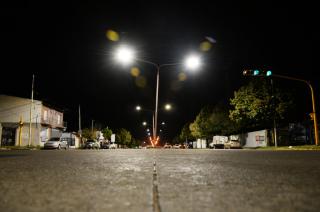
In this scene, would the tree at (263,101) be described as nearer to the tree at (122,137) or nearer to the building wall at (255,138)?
the building wall at (255,138)

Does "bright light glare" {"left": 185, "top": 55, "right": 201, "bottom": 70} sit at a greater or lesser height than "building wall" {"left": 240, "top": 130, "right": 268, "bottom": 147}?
greater

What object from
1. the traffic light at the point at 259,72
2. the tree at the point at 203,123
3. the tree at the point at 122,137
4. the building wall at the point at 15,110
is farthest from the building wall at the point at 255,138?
the tree at the point at 122,137

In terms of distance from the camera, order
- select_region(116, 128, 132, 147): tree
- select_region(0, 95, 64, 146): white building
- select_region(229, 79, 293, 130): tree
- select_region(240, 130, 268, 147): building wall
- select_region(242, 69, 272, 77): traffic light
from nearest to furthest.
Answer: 1. select_region(242, 69, 272, 77): traffic light
2. select_region(229, 79, 293, 130): tree
3. select_region(240, 130, 268, 147): building wall
4. select_region(0, 95, 64, 146): white building
5. select_region(116, 128, 132, 147): tree

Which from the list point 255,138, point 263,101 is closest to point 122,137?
point 255,138

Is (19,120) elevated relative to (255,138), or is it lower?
elevated

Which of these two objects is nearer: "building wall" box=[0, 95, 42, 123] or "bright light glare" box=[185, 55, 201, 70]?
"bright light glare" box=[185, 55, 201, 70]

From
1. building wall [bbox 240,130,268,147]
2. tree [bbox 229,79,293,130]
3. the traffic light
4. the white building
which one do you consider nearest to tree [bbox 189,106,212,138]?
building wall [bbox 240,130,268,147]

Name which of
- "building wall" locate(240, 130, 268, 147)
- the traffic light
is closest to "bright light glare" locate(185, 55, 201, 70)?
the traffic light

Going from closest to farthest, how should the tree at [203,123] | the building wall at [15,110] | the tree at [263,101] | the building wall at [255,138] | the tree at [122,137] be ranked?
the tree at [263,101], the building wall at [255,138], the building wall at [15,110], the tree at [203,123], the tree at [122,137]

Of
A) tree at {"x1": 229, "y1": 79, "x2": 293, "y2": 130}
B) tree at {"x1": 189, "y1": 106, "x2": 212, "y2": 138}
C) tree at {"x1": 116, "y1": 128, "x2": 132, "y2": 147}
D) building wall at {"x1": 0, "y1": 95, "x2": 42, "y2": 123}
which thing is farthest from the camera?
tree at {"x1": 116, "y1": 128, "x2": 132, "y2": 147}

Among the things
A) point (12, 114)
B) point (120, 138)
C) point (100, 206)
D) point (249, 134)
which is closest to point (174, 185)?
point (100, 206)

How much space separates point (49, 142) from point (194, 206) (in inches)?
1495

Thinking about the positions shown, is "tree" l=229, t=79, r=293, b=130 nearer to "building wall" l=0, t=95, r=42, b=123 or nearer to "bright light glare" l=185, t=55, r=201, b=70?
"bright light glare" l=185, t=55, r=201, b=70

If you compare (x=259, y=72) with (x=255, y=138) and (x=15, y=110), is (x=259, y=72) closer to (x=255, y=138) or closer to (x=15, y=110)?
(x=255, y=138)
